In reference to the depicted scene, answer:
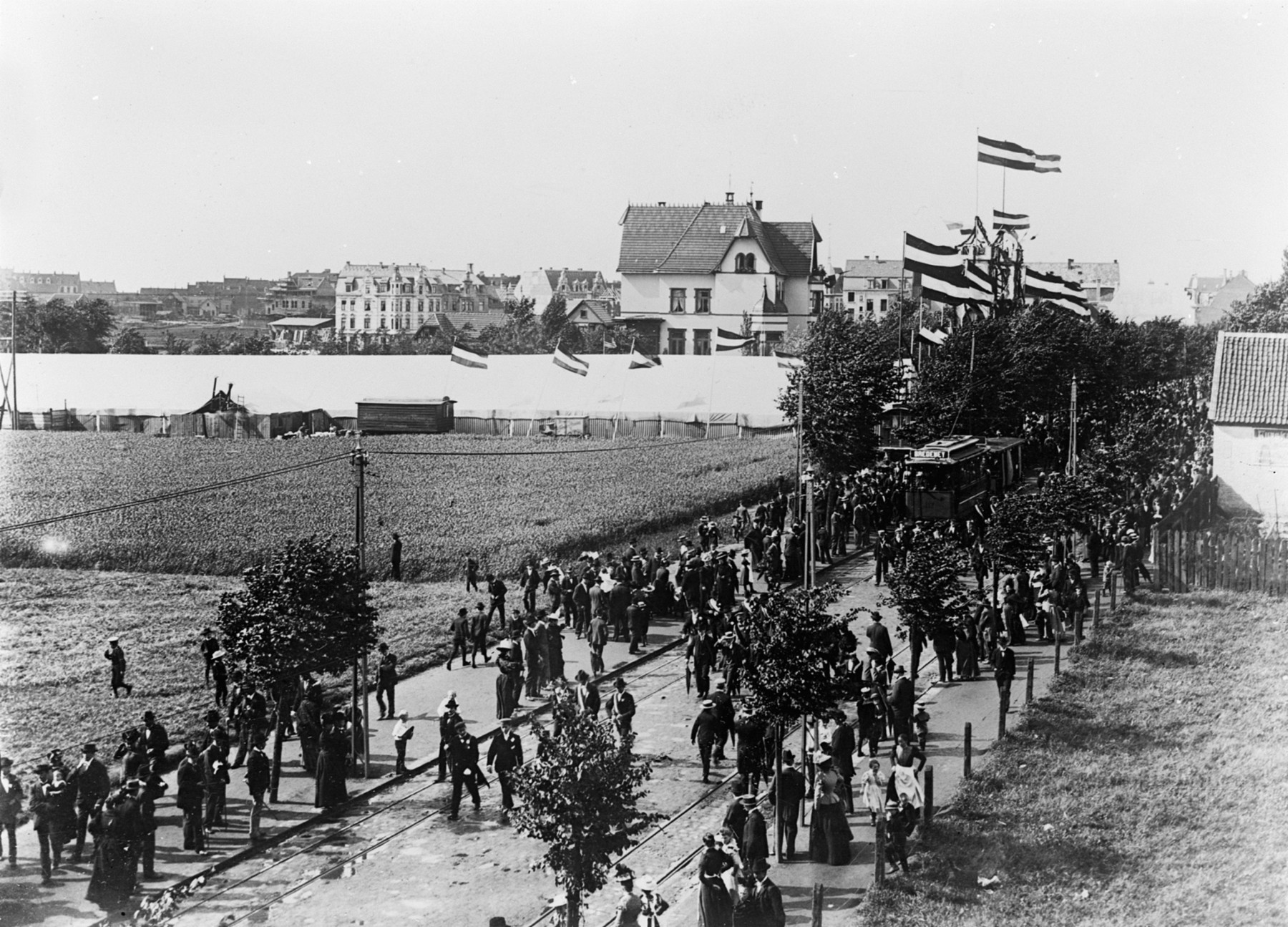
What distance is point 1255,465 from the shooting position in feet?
120

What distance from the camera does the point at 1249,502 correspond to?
A: 36.0 metres

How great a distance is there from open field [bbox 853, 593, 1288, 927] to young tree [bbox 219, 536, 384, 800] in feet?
27.9

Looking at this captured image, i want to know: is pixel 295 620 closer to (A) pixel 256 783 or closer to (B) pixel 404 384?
(A) pixel 256 783

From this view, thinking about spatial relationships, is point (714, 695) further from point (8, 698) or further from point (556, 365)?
point (556, 365)

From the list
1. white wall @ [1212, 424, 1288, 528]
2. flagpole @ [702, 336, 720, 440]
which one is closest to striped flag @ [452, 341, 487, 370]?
flagpole @ [702, 336, 720, 440]

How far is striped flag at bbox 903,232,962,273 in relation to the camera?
39281 mm

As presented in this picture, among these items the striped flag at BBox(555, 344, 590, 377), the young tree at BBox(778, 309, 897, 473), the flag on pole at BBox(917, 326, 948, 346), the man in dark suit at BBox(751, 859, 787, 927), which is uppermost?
the flag on pole at BBox(917, 326, 948, 346)

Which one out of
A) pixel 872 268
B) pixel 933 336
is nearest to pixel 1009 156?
pixel 933 336

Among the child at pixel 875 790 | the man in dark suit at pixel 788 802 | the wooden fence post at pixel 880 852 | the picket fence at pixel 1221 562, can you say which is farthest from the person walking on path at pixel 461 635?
the picket fence at pixel 1221 562

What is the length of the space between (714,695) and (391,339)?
89762mm

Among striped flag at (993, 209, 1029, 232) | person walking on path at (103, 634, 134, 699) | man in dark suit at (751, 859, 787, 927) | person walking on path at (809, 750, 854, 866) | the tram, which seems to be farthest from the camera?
striped flag at (993, 209, 1029, 232)

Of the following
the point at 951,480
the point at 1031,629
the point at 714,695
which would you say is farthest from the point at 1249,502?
the point at 714,695

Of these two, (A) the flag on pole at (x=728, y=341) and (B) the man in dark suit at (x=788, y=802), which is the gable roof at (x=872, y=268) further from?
(B) the man in dark suit at (x=788, y=802)

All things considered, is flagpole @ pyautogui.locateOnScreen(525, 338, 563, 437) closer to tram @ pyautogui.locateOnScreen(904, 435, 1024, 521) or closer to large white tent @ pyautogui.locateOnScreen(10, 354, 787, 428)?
large white tent @ pyautogui.locateOnScreen(10, 354, 787, 428)
